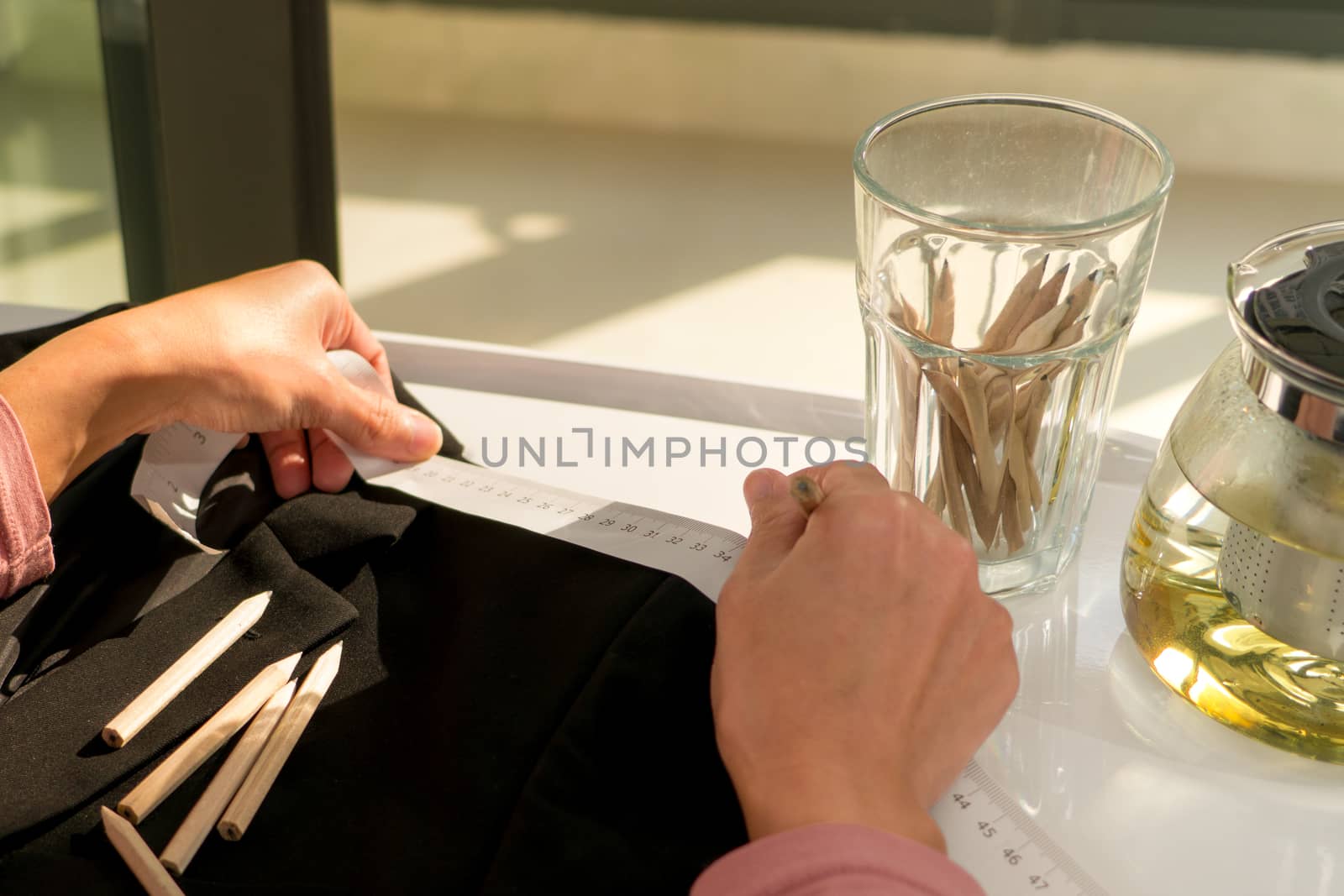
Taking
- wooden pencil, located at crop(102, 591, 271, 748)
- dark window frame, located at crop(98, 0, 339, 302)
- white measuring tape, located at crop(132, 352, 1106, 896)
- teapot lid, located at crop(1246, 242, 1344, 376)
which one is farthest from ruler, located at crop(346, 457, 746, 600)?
dark window frame, located at crop(98, 0, 339, 302)

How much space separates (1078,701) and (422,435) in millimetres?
325

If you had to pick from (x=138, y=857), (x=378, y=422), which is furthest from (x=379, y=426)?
(x=138, y=857)

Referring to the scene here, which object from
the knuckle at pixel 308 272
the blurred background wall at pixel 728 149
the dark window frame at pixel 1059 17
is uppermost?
the dark window frame at pixel 1059 17

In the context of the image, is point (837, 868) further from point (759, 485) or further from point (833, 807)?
point (759, 485)

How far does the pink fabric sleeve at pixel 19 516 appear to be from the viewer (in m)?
0.51

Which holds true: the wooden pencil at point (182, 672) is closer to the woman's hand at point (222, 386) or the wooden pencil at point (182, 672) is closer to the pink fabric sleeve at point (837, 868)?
the woman's hand at point (222, 386)

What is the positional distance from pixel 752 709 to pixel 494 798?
0.32 feet

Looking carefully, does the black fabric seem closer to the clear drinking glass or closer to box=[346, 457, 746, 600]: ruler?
box=[346, 457, 746, 600]: ruler

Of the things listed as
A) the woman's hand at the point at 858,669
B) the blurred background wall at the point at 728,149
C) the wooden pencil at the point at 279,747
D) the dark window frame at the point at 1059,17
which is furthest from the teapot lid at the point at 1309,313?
the dark window frame at the point at 1059,17

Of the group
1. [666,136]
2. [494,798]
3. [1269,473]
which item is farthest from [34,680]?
[666,136]

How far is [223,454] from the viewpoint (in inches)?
24.2

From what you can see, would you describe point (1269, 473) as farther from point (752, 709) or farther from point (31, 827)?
point (31, 827)

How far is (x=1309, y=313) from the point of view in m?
0.42

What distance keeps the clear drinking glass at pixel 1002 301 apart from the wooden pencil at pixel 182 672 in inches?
10.9
